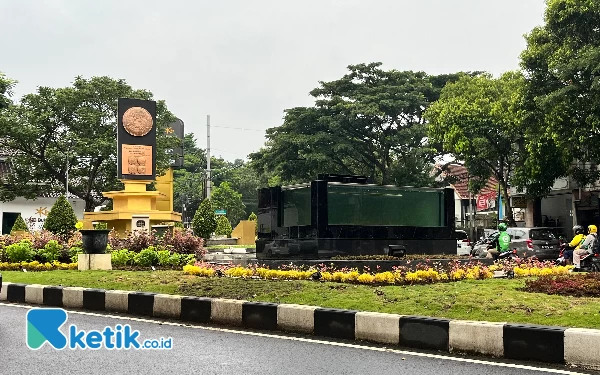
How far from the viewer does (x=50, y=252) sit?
57.1ft

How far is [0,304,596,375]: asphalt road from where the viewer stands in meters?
6.03

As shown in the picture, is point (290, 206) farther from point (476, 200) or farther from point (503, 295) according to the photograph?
point (476, 200)

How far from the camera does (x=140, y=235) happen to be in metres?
18.8

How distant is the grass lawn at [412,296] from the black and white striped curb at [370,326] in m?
0.54

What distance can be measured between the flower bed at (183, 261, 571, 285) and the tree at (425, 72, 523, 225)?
1868cm

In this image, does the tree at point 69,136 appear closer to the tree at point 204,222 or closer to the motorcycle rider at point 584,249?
the tree at point 204,222

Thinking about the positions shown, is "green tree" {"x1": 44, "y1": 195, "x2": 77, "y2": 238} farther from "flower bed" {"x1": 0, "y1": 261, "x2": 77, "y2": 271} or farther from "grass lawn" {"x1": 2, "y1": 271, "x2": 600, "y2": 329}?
"grass lawn" {"x1": 2, "y1": 271, "x2": 600, "y2": 329}

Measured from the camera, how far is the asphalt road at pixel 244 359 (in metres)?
6.03

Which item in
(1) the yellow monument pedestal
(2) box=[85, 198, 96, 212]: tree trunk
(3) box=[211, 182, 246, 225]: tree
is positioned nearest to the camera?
(1) the yellow monument pedestal

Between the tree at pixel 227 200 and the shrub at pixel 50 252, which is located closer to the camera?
the shrub at pixel 50 252

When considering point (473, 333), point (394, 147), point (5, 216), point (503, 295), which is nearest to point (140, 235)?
point (503, 295)

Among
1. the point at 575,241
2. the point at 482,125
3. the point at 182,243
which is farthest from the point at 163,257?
the point at 482,125
